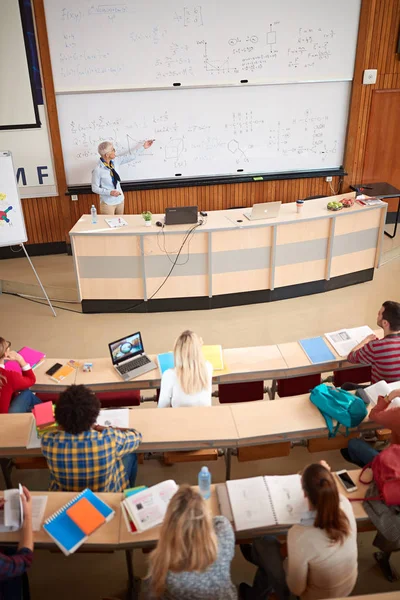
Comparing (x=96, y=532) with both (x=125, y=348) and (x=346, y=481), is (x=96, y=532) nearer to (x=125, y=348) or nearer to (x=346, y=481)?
(x=346, y=481)

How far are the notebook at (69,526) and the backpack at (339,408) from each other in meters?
1.55

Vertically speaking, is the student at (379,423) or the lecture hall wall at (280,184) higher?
the lecture hall wall at (280,184)

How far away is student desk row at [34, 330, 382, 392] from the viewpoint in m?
4.10

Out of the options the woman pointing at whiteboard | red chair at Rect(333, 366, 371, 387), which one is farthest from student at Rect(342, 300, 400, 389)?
the woman pointing at whiteboard

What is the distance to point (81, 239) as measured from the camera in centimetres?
596

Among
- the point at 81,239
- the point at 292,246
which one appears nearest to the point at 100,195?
the point at 81,239

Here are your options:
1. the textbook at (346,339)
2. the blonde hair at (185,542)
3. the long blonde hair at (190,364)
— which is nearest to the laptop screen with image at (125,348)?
the long blonde hair at (190,364)

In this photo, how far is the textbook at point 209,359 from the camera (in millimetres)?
4180

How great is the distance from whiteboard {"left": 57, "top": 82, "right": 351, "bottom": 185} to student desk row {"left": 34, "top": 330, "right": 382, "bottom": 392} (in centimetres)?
397

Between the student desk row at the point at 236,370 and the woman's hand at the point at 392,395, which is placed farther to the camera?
the student desk row at the point at 236,370

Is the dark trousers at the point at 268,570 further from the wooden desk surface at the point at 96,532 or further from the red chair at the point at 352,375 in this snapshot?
the red chair at the point at 352,375

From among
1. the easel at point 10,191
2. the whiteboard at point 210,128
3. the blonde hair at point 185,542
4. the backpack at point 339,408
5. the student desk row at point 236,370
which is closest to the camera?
the blonde hair at point 185,542

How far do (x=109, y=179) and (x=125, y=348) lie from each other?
10.9ft

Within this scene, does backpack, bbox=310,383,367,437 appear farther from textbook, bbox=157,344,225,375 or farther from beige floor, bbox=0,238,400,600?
textbook, bbox=157,344,225,375
